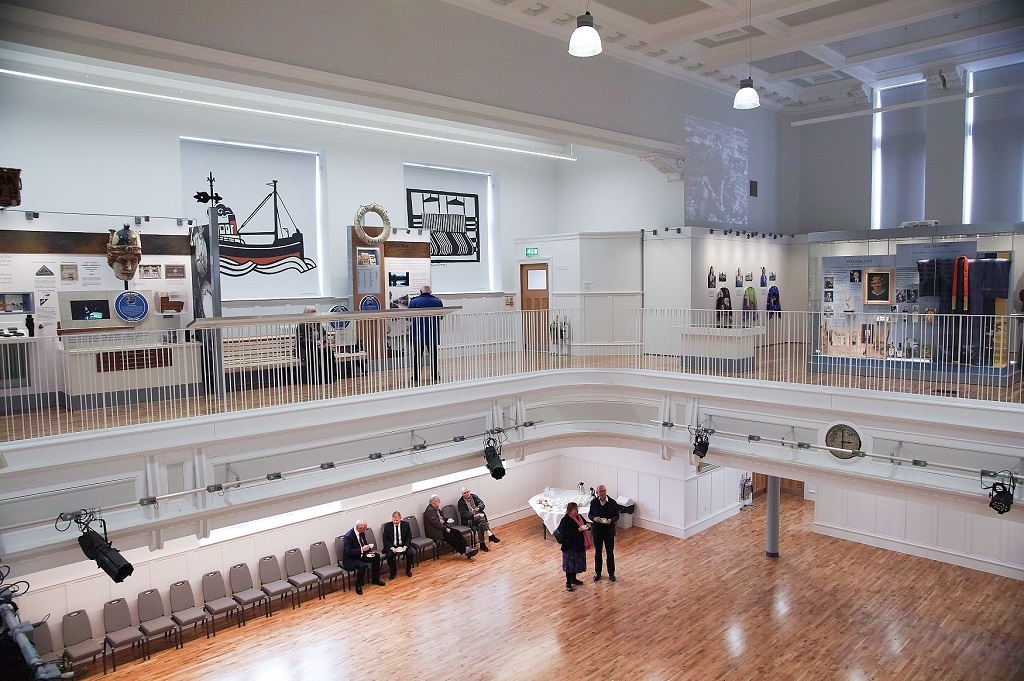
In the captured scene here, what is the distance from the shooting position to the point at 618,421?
37.9 feet

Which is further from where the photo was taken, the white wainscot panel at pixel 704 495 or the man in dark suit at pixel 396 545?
the white wainscot panel at pixel 704 495

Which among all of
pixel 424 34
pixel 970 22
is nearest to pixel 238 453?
pixel 424 34

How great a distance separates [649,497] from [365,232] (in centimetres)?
806

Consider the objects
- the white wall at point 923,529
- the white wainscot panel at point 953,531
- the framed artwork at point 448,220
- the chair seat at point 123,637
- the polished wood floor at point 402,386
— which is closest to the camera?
the polished wood floor at point 402,386

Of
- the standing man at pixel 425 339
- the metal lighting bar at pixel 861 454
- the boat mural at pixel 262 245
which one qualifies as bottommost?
the metal lighting bar at pixel 861 454

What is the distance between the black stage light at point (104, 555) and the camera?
6.43 m

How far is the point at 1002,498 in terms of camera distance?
7.82 m

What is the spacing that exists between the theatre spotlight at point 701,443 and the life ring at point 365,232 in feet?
21.6

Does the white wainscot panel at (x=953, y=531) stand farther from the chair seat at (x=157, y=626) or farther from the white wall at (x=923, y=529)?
the chair seat at (x=157, y=626)

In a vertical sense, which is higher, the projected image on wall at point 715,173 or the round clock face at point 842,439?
the projected image on wall at point 715,173

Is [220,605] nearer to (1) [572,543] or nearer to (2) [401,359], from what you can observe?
(2) [401,359]

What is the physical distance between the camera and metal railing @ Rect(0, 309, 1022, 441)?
25.6 ft

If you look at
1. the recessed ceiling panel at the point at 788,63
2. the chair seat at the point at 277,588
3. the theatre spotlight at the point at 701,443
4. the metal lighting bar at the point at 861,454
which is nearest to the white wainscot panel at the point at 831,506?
the metal lighting bar at the point at 861,454

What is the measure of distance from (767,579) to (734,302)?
5.97m
